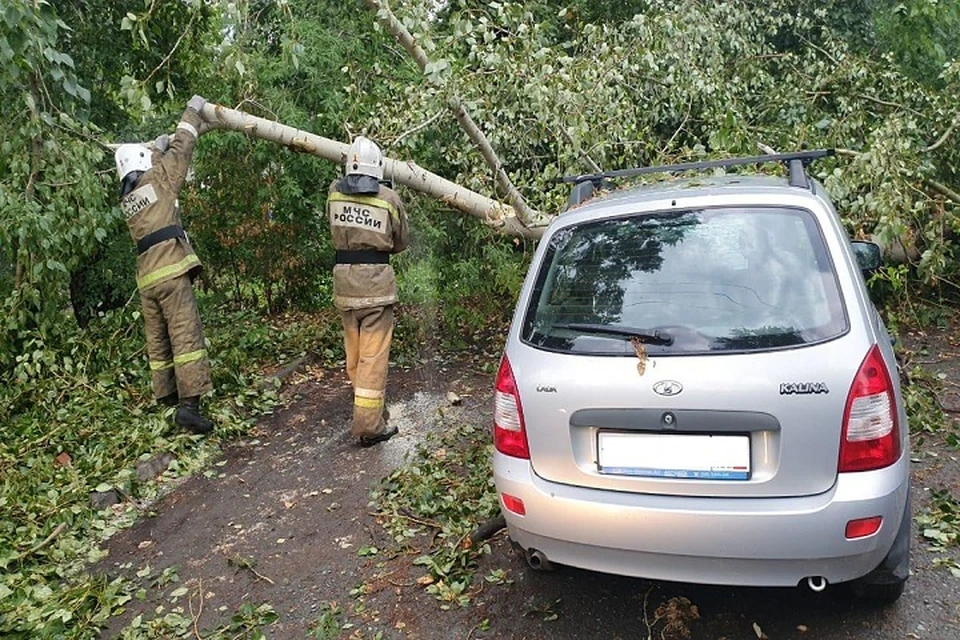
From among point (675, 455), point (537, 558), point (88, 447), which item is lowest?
point (88, 447)

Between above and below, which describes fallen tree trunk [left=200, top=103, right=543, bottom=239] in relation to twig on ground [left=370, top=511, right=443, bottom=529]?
above

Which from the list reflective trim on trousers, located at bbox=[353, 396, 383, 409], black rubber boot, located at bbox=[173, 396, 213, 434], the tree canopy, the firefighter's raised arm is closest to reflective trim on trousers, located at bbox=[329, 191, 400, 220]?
the tree canopy

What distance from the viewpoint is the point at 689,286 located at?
262 cm

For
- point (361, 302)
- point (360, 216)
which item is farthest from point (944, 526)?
point (360, 216)

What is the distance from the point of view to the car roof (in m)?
2.77

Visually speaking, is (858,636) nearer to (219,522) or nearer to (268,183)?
(219,522)

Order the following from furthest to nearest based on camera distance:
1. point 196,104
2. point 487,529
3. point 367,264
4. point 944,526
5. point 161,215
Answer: point 196,104
point 161,215
point 367,264
point 487,529
point 944,526

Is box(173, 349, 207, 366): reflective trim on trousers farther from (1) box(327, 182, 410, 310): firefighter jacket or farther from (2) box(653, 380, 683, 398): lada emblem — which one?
(2) box(653, 380, 683, 398): lada emblem

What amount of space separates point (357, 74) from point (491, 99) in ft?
6.94

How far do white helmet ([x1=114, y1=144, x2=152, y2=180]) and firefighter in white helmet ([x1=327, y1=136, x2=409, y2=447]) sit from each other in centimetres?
140

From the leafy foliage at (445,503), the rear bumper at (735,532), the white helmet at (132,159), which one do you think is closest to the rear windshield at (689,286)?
the rear bumper at (735,532)

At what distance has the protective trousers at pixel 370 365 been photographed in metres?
5.06

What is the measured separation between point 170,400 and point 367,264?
1961mm

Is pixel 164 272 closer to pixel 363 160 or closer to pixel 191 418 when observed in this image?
pixel 191 418
